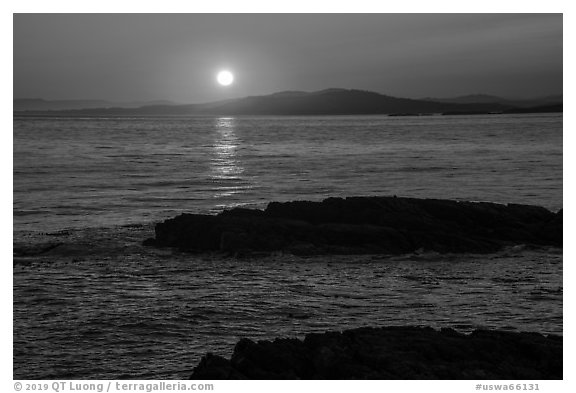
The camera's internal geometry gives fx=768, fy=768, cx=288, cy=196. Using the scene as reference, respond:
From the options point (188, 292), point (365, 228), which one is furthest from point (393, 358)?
point (365, 228)

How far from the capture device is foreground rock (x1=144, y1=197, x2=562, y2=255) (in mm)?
29500

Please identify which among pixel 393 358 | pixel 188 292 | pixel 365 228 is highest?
pixel 393 358

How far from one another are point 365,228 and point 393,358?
652 inches

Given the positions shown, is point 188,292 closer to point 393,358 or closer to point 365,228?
point 365,228

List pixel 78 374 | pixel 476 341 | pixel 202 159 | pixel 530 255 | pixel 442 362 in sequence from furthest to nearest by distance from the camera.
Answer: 1. pixel 202 159
2. pixel 530 255
3. pixel 78 374
4. pixel 476 341
5. pixel 442 362

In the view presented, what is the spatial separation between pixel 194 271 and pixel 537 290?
37.5 feet

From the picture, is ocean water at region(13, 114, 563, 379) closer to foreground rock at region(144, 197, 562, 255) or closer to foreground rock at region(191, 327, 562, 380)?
foreground rock at region(144, 197, 562, 255)

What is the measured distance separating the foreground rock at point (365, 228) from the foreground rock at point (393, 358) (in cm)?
1437

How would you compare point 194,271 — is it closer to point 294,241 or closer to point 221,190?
point 294,241

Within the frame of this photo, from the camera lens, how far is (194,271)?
2684 centimetres

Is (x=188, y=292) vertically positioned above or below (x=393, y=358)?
below

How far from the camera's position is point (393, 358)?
44.7ft

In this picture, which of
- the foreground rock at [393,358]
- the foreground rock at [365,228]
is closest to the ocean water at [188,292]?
the foreground rock at [365,228]

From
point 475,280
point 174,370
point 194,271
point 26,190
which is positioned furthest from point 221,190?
point 174,370
